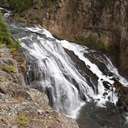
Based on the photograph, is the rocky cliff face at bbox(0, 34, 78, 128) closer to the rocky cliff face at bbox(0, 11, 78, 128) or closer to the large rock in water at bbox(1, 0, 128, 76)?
the rocky cliff face at bbox(0, 11, 78, 128)

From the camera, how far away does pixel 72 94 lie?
2423 cm


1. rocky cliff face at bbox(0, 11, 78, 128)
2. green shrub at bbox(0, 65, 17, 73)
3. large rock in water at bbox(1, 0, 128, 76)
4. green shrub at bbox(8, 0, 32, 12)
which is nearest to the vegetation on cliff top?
green shrub at bbox(0, 65, 17, 73)

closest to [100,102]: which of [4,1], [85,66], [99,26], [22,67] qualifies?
[85,66]

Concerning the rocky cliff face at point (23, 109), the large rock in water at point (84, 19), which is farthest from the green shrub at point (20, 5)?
the rocky cliff face at point (23, 109)

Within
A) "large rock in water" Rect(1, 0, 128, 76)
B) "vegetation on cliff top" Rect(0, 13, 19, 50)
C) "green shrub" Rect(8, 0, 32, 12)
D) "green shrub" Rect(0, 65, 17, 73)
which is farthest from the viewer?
"green shrub" Rect(8, 0, 32, 12)

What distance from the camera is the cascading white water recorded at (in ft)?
76.9

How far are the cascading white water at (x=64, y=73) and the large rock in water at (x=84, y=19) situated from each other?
250cm

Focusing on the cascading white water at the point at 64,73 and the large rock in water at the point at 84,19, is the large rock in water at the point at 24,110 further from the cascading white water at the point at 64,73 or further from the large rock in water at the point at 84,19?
the large rock in water at the point at 84,19

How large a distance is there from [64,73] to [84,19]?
28.8 feet

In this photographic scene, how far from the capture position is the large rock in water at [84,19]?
32000 mm

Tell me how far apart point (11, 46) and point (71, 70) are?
244 inches

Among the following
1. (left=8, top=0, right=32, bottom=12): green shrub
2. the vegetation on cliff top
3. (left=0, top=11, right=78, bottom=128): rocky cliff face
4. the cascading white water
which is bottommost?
the cascading white water

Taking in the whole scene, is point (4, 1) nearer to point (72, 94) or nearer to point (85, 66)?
point (85, 66)

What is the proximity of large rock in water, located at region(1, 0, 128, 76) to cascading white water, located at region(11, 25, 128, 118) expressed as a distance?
2502 millimetres
